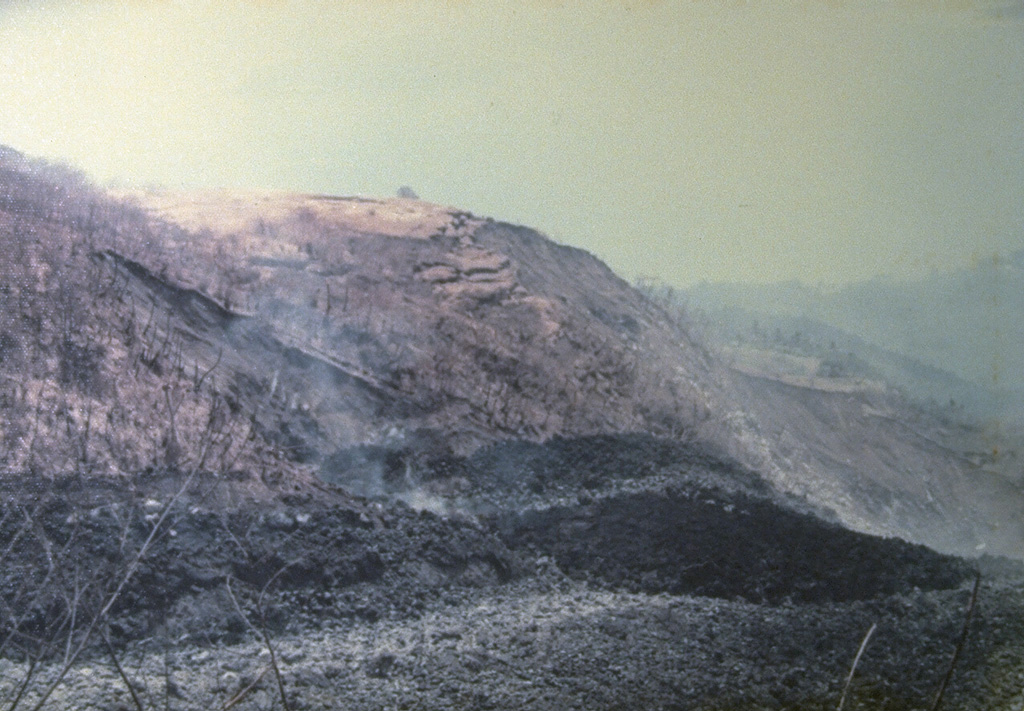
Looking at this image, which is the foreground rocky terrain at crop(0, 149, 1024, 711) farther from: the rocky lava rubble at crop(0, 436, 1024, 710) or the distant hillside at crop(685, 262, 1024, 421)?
the distant hillside at crop(685, 262, 1024, 421)

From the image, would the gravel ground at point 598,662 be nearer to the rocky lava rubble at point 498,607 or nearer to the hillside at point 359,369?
the rocky lava rubble at point 498,607

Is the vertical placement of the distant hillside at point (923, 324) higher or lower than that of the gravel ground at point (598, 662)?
higher

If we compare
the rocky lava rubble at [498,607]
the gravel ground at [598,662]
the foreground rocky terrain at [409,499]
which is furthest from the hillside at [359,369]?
the gravel ground at [598,662]

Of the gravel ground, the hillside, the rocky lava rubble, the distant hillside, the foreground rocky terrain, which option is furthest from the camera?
the distant hillside

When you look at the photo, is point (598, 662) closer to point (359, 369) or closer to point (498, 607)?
point (498, 607)

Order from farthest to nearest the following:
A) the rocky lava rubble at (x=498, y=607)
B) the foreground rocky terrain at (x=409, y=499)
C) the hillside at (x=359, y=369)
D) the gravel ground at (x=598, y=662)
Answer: the hillside at (x=359, y=369)
the foreground rocky terrain at (x=409, y=499)
the rocky lava rubble at (x=498, y=607)
the gravel ground at (x=598, y=662)

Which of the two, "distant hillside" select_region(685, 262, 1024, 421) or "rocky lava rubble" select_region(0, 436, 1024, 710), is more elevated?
"distant hillside" select_region(685, 262, 1024, 421)

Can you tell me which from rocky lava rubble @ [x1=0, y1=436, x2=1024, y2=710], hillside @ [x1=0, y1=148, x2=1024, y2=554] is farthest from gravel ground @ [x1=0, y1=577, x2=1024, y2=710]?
hillside @ [x1=0, y1=148, x2=1024, y2=554]

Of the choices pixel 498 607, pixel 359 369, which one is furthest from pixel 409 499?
pixel 359 369

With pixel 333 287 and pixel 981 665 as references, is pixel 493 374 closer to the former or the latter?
pixel 333 287

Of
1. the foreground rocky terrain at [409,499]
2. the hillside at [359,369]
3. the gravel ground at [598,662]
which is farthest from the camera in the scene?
the hillside at [359,369]

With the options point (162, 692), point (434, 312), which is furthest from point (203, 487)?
point (434, 312)
